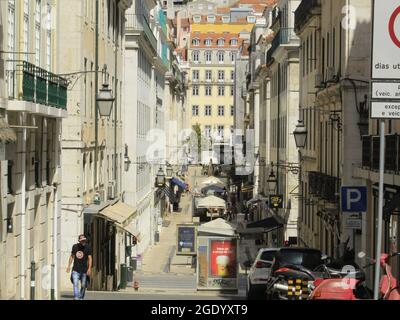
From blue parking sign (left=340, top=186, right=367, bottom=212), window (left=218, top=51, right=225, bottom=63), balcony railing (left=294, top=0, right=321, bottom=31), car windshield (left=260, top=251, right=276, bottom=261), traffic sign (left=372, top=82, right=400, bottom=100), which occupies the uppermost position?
window (left=218, top=51, right=225, bottom=63)

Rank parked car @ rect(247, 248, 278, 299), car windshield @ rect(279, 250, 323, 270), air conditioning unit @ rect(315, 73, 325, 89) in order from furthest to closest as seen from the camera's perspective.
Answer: air conditioning unit @ rect(315, 73, 325, 89) < parked car @ rect(247, 248, 278, 299) < car windshield @ rect(279, 250, 323, 270)

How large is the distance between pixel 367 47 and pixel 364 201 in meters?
8.86

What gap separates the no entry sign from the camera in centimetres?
1206

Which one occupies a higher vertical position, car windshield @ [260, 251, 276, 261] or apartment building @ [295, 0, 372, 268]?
apartment building @ [295, 0, 372, 268]

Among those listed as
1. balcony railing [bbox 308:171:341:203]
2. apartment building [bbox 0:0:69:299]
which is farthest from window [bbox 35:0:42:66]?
balcony railing [bbox 308:171:341:203]

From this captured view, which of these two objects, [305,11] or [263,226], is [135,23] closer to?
[263,226]

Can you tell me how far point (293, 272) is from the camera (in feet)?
62.8

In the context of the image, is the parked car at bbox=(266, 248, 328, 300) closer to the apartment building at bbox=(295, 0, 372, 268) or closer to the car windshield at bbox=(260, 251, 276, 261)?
the apartment building at bbox=(295, 0, 372, 268)

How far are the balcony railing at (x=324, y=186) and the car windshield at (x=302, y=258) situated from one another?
32.5 feet

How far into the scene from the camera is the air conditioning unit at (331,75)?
112ft

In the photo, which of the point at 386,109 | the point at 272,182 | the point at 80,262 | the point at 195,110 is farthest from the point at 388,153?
the point at 195,110

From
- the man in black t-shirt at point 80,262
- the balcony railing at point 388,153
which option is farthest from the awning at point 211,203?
the man in black t-shirt at point 80,262

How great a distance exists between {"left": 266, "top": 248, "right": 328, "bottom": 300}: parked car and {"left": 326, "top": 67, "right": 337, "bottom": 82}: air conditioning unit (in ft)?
38.1
